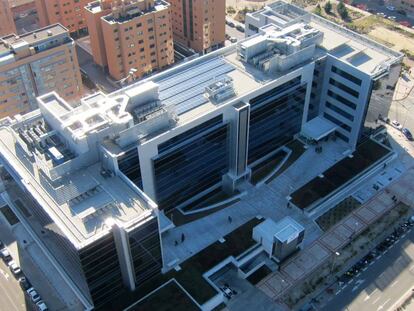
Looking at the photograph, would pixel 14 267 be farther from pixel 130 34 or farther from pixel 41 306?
pixel 130 34

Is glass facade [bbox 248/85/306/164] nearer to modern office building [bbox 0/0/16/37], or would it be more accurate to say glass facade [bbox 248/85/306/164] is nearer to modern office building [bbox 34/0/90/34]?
modern office building [bbox 34/0/90/34]

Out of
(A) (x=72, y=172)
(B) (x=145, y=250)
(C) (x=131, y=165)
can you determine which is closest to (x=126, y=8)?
(C) (x=131, y=165)

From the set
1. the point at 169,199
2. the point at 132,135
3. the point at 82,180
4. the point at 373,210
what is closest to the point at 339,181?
the point at 373,210

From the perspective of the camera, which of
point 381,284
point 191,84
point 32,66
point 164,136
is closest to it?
point 164,136

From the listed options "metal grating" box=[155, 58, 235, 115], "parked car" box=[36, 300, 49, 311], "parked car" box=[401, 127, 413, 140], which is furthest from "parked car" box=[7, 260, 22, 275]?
"parked car" box=[401, 127, 413, 140]

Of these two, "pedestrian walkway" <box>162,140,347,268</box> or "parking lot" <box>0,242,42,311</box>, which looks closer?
"parking lot" <box>0,242,42,311</box>

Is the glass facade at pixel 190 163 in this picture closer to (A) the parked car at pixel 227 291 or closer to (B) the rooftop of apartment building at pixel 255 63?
(B) the rooftop of apartment building at pixel 255 63
